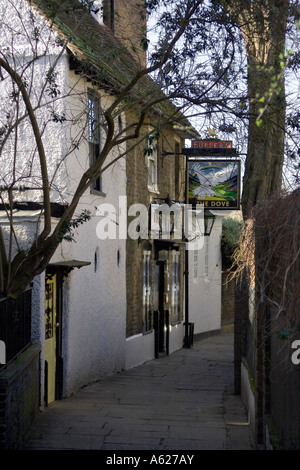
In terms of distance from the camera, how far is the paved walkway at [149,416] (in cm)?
950

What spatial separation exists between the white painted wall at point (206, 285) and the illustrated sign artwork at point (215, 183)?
6.20m

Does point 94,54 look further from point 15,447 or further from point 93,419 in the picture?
point 15,447

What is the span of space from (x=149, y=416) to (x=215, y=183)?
23.9ft

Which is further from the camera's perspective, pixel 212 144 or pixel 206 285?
pixel 206 285

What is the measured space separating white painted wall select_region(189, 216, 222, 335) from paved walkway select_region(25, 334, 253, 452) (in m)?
7.65

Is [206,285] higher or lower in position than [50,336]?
lower

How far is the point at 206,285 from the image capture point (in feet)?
86.6

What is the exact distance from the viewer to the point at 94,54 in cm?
1327

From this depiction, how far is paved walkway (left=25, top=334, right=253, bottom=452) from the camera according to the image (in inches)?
374

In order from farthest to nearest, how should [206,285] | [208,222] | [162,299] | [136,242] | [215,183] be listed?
[206,285] → [208,222] → [162,299] → [136,242] → [215,183]

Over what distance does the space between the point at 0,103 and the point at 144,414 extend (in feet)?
18.5

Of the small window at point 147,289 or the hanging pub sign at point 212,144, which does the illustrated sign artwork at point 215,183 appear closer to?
the hanging pub sign at point 212,144

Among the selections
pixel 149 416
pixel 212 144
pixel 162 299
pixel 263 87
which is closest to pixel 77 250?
pixel 212 144

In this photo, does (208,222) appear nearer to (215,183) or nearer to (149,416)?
(215,183)
